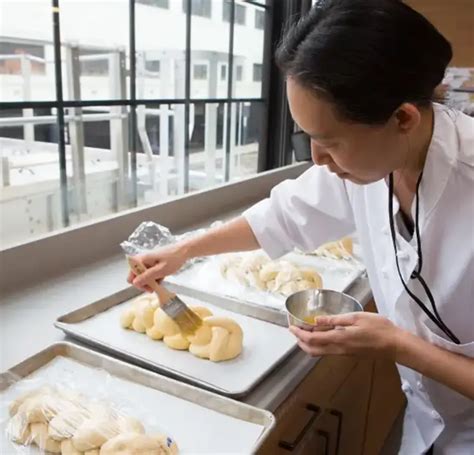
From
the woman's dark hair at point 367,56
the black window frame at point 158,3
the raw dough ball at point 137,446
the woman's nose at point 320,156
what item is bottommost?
the raw dough ball at point 137,446

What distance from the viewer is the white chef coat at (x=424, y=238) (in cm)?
78

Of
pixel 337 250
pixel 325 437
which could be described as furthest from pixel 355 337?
pixel 337 250

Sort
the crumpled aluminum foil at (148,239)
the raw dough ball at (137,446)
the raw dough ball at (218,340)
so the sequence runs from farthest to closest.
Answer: the crumpled aluminum foil at (148,239), the raw dough ball at (218,340), the raw dough ball at (137,446)

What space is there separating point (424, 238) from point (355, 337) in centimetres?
21

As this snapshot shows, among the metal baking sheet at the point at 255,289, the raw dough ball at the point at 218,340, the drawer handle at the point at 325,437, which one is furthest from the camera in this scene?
the metal baking sheet at the point at 255,289

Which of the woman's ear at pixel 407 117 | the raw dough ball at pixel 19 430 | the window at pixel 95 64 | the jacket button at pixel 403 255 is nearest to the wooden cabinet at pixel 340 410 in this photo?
the jacket button at pixel 403 255

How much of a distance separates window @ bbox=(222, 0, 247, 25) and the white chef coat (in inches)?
56.0

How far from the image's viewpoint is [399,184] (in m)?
0.88

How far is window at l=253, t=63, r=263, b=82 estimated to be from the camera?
2494mm

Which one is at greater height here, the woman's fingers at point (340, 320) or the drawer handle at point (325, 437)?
the woman's fingers at point (340, 320)

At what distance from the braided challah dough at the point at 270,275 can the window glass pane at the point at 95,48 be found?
82 cm

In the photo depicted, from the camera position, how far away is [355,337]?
729mm

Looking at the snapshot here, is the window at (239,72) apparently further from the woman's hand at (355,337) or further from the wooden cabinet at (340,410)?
the woman's hand at (355,337)

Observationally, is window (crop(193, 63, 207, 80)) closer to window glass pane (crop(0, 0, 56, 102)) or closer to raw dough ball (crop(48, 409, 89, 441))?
window glass pane (crop(0, 0, 56, 102))
